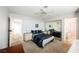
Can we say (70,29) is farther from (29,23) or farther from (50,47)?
(29,23)

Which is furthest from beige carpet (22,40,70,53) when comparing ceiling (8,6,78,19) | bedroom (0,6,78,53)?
ceiling (8,6,78,19)

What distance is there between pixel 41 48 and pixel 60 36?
1.18ft

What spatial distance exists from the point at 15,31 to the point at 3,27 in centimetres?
19

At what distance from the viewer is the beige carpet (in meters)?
1.32

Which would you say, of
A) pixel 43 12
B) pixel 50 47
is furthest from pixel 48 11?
pixel 50 47

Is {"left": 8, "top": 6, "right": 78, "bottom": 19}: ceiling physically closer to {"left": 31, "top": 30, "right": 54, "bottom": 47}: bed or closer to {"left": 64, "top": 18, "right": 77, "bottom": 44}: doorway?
{"left": 64, "top": 18, "right": 77, "bottom": 44}: doorway

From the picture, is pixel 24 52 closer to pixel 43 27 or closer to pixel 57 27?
pixel 43 27

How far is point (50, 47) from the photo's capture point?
134 centimetres

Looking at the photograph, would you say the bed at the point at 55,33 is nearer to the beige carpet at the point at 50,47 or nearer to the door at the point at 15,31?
the beige carpet at the point at 50,47

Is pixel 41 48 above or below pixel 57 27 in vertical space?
below

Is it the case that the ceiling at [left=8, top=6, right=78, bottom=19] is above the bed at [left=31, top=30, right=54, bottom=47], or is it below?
above
